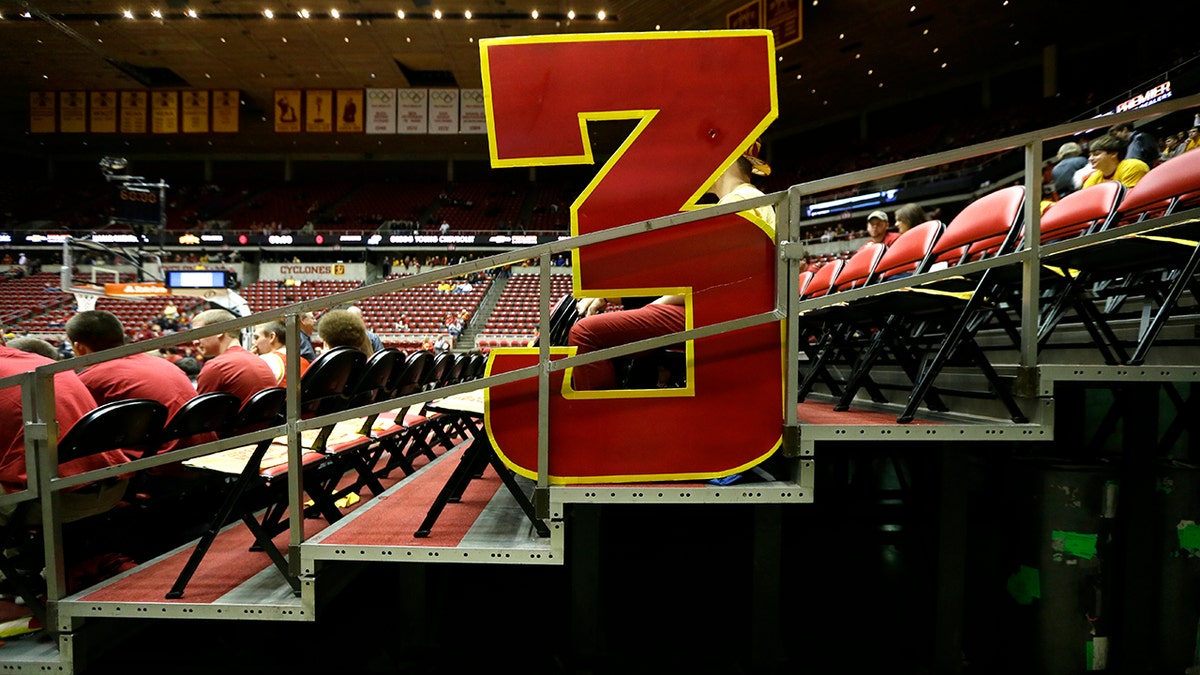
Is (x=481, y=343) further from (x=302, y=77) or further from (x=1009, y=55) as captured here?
(x=1009, y=55)

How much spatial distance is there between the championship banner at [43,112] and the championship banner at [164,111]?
136 inches

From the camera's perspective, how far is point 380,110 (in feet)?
60.8

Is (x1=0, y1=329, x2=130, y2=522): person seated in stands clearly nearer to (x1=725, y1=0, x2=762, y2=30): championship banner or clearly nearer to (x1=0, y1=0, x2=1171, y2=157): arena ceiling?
(x1=725, y1=0, x2=762, y2=30): championship banner

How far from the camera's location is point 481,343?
1798cm

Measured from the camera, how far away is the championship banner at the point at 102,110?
1914cm

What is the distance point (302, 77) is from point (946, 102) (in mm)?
21777

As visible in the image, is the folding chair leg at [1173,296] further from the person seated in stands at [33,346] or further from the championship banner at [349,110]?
the championship banner at [349,110]

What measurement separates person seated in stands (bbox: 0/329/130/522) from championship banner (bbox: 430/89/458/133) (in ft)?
57.7

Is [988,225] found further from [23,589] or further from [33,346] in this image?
[33,346]

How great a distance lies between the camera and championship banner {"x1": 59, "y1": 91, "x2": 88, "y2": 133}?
63.2ft

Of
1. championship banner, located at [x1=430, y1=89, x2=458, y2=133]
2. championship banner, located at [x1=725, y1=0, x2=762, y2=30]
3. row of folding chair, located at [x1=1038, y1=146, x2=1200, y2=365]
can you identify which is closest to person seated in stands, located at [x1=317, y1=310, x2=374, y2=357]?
row of folding chair, located at [x1=1038, y1=146, x2=1200, y2=365]

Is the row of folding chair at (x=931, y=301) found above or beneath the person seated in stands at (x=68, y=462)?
above

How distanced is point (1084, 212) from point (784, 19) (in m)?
12.5

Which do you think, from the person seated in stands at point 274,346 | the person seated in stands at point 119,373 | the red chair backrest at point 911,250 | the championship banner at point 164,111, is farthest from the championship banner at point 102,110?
the red chair backrest at point 911,250
